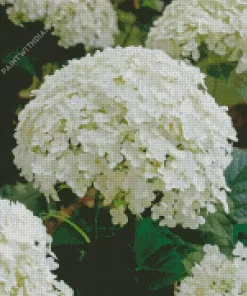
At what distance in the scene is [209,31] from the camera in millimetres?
1265

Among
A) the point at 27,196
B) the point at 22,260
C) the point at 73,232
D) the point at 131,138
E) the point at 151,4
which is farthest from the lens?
the point at 151,4

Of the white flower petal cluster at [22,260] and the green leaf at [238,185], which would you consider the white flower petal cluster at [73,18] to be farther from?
the white flower petal cluster at [22,260]

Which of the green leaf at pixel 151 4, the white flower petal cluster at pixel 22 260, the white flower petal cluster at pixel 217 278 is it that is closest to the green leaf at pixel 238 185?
the white flower petal cluster at pixel 217 278

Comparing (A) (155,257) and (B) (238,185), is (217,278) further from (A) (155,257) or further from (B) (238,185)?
(B) (238,185)

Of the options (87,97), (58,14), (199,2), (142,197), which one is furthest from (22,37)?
(142,197)

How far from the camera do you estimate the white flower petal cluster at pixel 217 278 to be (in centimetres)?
91

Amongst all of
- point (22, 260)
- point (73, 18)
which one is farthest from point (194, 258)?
point (73, 18)

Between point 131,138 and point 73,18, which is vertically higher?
point 73,18

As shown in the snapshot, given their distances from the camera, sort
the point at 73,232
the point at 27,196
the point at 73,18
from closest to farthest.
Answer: the point at 73,232, the point at 27,196, the point at 73,18

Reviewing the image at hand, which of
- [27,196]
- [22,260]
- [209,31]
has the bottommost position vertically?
[22,260]

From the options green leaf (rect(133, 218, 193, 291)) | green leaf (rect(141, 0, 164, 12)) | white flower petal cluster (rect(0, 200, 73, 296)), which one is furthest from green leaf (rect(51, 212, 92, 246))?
green leaf (rect(141, 0, 164, 12))

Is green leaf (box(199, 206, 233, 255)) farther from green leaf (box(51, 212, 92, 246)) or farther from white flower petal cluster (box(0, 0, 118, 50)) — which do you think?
white flower petal cluster (box(0, 0, 118, 50))

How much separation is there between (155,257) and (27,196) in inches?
13.7

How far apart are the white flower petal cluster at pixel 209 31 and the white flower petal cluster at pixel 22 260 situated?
0.63 meters
